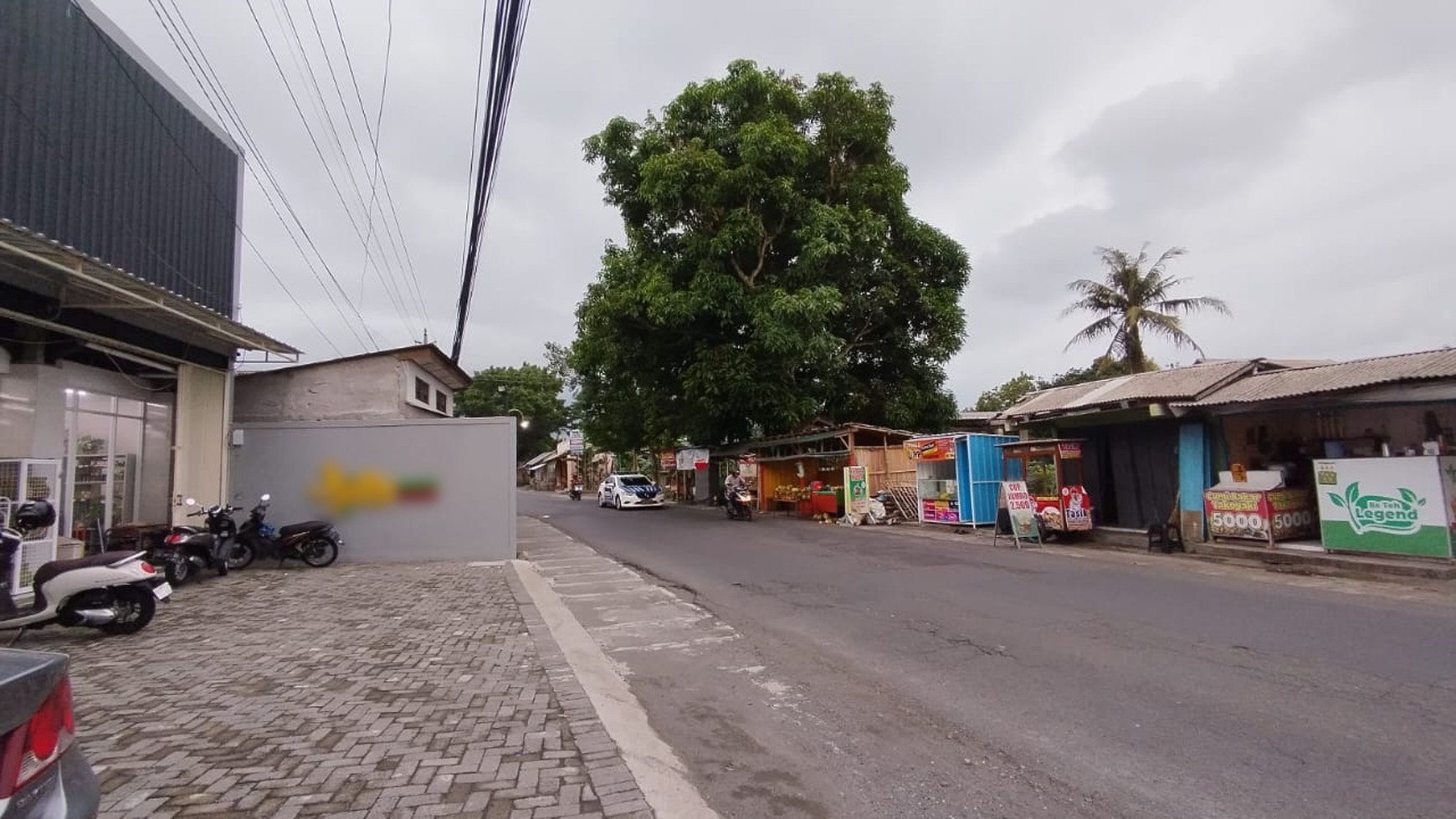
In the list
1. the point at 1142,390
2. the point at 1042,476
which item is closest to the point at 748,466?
the point at 1042,476

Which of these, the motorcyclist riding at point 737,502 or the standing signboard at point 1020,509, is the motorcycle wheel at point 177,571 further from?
the motorcyclist riding at point 737,502

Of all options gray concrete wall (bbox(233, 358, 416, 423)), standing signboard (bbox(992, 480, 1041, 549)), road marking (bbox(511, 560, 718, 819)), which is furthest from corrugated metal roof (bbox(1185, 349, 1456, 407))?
gray concrete wall (bbox(233, 358, 416, 423))

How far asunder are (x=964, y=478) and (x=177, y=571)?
15.0 meters

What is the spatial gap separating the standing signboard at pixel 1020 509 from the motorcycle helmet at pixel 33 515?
1399 cm

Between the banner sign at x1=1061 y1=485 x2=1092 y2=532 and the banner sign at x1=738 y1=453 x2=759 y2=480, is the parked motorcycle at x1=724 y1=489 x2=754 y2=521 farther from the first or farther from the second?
the banner sign at x1=1061 y1=485 x2=1092 y2=532

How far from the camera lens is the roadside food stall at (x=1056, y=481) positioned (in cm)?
1415

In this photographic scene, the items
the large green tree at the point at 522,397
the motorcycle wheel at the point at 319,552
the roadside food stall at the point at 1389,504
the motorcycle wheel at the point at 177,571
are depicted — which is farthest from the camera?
the large green tree at the point at 522,397

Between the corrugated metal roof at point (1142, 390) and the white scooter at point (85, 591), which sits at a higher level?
the corrugated metal roof at point (1142, 390)

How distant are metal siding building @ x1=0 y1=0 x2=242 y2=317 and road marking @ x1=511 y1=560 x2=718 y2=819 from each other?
853cm

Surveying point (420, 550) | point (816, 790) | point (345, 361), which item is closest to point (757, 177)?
point (345, 361)

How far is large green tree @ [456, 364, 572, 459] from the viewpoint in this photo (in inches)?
2269

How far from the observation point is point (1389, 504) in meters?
9.97

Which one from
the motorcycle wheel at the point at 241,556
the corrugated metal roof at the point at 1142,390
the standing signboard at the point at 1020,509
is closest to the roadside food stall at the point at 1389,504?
the corrugated metal roof at the point at 1142,390

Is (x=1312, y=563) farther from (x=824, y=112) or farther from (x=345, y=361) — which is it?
(x=824, y=112)
